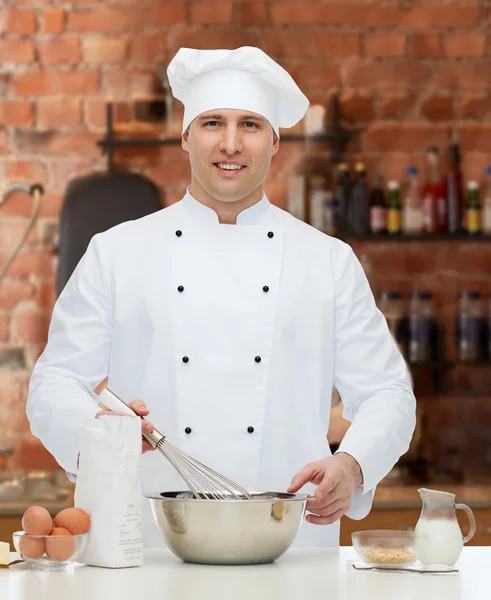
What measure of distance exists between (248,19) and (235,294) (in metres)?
2.06

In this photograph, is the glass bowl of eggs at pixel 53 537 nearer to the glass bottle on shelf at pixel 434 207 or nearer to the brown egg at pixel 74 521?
the brown egg at pixel 74 521

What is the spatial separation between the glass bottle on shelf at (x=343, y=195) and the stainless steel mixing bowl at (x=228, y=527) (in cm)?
238

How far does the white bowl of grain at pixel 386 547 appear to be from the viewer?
1447 millimetres

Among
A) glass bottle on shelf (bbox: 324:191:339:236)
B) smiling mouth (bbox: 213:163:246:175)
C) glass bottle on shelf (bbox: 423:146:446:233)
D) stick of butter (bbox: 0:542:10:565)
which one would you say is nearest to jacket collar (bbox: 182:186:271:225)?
smiling mouth (bbox: 213:163:246:175)

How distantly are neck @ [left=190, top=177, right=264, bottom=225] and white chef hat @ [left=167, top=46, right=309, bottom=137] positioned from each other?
126 millimetres

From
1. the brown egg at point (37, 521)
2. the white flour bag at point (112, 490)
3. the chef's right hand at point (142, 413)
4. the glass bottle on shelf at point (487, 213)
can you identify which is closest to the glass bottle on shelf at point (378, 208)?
the glass bottle on shelf at point (487, 213)

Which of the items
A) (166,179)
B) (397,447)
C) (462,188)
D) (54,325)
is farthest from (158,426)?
(462,188)

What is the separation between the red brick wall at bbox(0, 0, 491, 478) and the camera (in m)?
3.73

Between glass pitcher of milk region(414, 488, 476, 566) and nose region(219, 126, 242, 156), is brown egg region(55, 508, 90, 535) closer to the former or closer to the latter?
glass pitcher of milk region(414, 488, 476, 566)

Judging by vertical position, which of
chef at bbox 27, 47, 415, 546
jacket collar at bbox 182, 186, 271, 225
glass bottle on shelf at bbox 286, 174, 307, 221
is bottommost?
chef at bbox 27, 47, 415, 546

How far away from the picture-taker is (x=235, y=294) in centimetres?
198

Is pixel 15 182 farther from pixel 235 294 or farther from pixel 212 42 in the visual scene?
pixel 235 294

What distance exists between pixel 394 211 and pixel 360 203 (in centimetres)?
12

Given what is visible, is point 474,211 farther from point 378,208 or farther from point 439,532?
point 439,532
